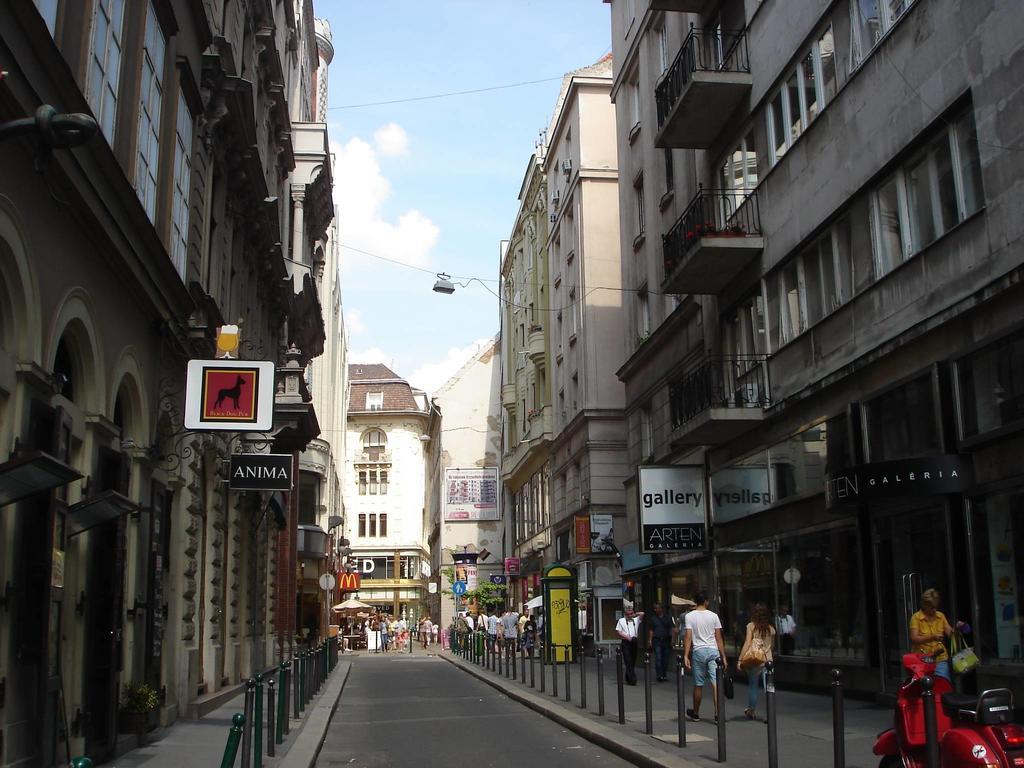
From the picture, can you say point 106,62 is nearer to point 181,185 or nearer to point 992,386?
point 181,185

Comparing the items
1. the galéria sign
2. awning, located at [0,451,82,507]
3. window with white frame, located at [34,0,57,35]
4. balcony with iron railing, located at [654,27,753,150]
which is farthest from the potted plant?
balcony with iron railing, located at [654,27,753,150]

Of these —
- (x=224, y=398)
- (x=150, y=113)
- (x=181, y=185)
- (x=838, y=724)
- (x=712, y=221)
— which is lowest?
(x=838, y=724)

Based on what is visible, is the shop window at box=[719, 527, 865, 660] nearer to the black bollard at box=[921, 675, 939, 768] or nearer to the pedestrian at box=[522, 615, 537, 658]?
the black bollard at box=[921, 675, 939, 768]

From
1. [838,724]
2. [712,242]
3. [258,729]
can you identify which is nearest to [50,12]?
[258,729]

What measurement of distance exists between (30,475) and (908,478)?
10.2m

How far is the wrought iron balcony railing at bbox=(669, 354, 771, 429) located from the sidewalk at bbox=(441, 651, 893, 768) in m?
5.30

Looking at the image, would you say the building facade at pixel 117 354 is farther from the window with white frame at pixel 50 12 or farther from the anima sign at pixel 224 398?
the anima sign at pixel 224 398

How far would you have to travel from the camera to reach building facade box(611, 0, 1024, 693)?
1302 cm

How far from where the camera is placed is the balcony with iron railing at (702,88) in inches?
817

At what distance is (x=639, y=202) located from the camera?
3138 cm

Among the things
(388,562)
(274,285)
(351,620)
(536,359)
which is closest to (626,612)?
(274,285)

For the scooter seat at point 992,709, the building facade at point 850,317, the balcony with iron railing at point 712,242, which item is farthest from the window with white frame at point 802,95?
the scooter seat at point 992,709

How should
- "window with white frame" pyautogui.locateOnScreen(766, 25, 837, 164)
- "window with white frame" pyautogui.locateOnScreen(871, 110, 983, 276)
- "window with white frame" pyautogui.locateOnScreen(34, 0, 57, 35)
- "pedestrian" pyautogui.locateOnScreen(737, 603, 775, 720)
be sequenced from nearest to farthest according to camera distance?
1. "window with white frame" pyautogui.locateOnScreen(34, 0, 57, 35)
2. "window with white frame" pyautogui.locateOnScreen(871, 110, 983, 276)
3. "pedestrian" pyautogui.locateOnScreen(737, 603, 775, 720)
4. "window with white frame" pyautogui.locateOnScreen(766, 25, 837, 164)

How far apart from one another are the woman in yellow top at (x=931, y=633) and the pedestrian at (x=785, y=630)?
24.2 ft
